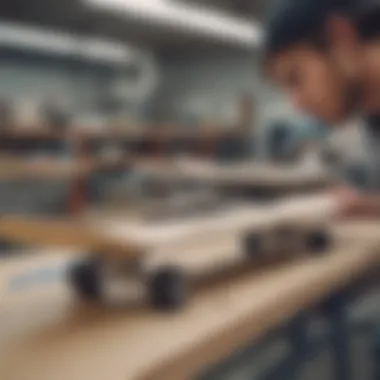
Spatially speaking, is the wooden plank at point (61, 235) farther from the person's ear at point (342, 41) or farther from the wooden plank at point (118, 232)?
the person's ear at point (342, 41)

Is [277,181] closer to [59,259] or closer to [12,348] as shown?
[59,259]

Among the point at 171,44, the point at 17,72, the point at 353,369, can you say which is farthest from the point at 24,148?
the point at 353,369

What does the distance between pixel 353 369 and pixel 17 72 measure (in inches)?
27.1

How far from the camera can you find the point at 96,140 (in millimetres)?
1022

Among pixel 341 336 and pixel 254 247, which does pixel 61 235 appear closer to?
pixel 254 247

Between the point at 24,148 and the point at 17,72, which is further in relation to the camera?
the point at 24,148

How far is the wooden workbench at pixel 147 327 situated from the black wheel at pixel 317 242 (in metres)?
0.08

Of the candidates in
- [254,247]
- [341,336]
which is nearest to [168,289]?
[254,247]

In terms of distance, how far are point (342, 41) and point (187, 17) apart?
0.17m

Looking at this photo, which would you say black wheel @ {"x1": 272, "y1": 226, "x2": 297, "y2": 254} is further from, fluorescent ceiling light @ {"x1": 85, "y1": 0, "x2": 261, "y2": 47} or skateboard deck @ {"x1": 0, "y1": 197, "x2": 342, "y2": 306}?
fluorescent ceiling light @ {"x1": 85, "y1": 0, "x2": 261, "y2": 47}

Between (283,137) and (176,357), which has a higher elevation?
(283,137)

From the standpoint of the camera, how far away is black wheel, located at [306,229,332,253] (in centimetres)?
94

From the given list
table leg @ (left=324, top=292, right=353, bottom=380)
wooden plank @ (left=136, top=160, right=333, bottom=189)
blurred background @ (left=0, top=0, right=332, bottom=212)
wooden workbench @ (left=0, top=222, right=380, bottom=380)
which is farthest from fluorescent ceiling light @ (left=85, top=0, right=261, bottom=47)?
table leg @ (left=324, top=292, right=353, bottom=380)

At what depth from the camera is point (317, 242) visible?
37.2 inches
